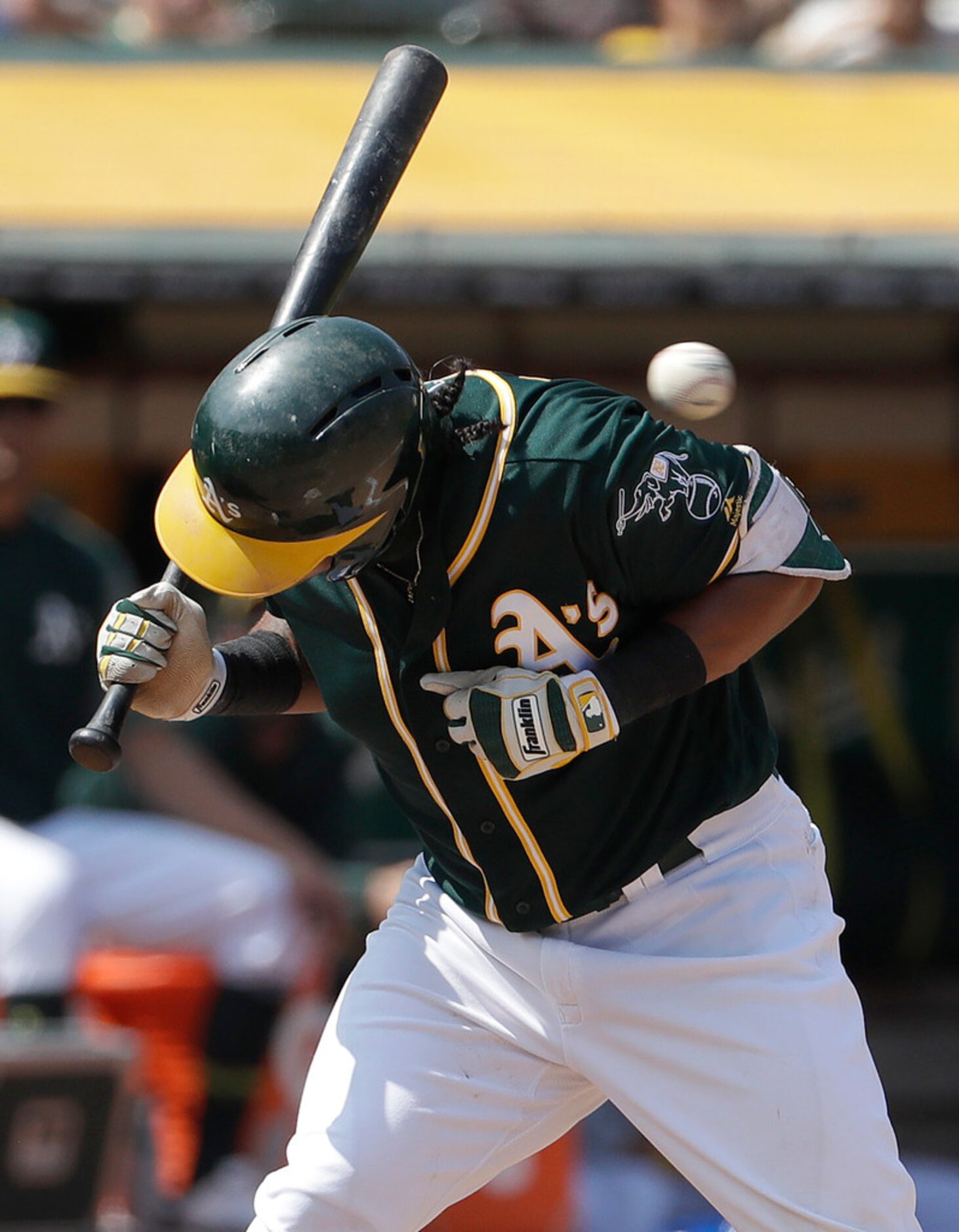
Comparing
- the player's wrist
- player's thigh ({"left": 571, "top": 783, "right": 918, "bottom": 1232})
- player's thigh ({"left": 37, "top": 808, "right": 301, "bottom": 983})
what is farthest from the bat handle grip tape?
player's thigh ({"left": 37, "top": 808, "right": 301, "bottom": 983})

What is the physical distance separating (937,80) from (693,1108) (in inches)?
206

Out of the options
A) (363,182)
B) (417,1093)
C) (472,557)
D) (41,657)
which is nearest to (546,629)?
(472,557)

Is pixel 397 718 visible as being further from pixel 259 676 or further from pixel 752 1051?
pixel 752 1051

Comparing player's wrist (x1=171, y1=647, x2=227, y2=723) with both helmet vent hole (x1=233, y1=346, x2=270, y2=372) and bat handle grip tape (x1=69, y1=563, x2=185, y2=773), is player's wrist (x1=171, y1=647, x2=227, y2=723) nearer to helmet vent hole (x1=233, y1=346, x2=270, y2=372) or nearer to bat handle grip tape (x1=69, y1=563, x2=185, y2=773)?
bat handle grip tape (x1=69, y1=563, x2=185, y2=773)

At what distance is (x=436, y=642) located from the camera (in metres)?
2.46

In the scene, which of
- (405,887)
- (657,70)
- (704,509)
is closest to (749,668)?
(704,509)

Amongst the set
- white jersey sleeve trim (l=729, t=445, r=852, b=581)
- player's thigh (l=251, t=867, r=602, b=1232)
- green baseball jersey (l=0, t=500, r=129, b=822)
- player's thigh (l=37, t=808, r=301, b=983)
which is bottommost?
player's thigh (l=37, t=808, r=301, b=983)

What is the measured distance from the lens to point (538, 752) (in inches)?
91.4

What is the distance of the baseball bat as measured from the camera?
274 cm

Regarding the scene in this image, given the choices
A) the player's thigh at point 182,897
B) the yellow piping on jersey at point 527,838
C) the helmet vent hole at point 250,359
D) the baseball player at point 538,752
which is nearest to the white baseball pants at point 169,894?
the player's thigh at point 182,897

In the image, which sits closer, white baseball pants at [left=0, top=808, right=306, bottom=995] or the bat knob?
the bat knob

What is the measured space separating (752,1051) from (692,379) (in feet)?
2.98

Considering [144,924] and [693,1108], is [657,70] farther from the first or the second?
[693,1108]

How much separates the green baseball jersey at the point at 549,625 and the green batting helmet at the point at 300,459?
0.37 ft
